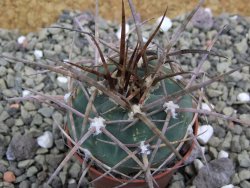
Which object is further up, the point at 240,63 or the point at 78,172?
the point at 240,63

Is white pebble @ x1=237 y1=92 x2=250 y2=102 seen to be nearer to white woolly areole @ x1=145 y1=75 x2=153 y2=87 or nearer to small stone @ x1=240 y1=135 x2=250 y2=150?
small stone @ x1=240 y1=135 x2=250 y2=150

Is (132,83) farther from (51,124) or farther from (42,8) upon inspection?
(42,8)

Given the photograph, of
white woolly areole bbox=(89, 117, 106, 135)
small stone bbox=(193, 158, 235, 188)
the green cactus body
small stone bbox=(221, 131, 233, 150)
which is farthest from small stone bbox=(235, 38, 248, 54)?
white woolly areole bbox=(89, 117, 106, 135)

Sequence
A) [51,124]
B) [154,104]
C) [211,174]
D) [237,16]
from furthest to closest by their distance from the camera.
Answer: [237,16] → [51,124] → [211,174] → [154,104]

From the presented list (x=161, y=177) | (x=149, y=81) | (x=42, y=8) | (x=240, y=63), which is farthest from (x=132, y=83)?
(x=42, y=8)

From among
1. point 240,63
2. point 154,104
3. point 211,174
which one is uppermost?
point 154,104
